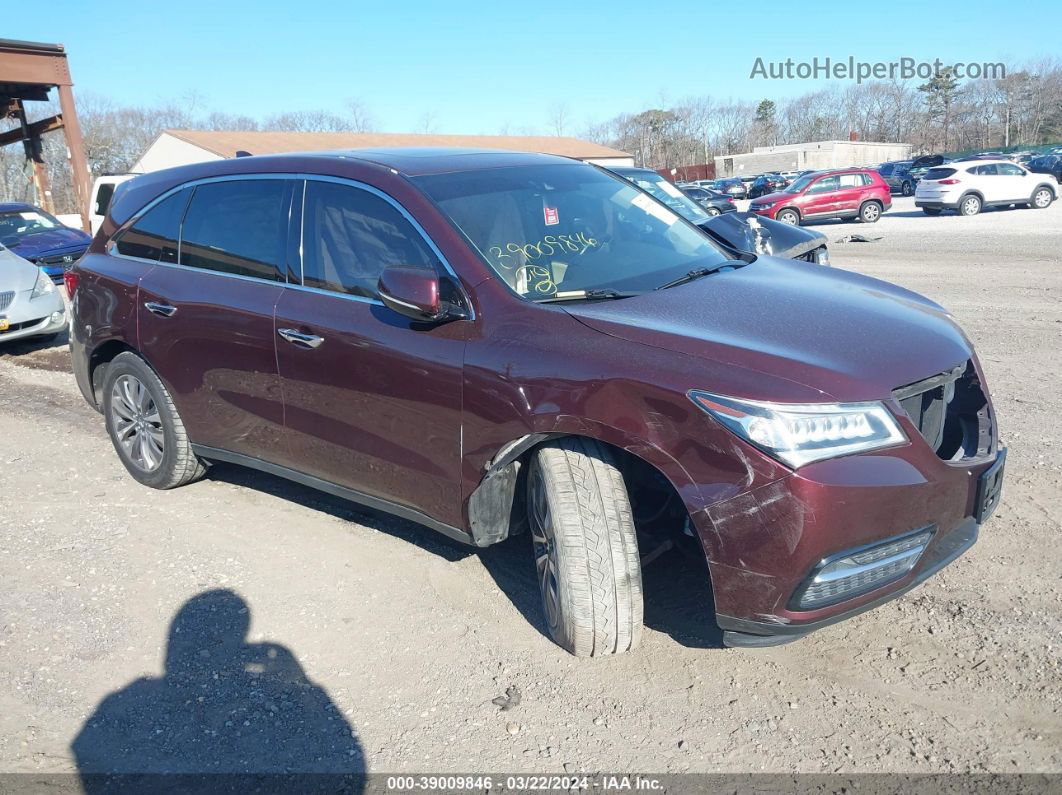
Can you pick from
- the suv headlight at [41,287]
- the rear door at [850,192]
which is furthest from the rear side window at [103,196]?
the rear door at [850,192]

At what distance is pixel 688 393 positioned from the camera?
112 inches

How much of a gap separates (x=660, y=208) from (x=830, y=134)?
384 ft

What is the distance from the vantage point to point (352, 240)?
A: 12.9ft

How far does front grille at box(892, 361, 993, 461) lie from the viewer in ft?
10.0

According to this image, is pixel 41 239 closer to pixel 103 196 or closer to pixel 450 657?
pixel 103 196

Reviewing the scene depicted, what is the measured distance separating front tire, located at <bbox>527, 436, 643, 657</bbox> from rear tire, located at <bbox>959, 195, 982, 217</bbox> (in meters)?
26.3

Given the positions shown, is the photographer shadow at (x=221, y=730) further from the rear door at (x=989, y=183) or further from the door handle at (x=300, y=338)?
the rear door at (x=989, y=183)

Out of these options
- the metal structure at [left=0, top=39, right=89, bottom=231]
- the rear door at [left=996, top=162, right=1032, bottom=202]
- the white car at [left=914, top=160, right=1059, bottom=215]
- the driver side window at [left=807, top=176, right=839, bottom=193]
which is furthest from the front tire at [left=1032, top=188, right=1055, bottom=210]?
the metal structure at [left=0, top=39, right=89, bottom=231]

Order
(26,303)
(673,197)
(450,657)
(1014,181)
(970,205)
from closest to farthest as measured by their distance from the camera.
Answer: (450,657)
(26,303)
(673,197)
(970,205)
(1014,181)

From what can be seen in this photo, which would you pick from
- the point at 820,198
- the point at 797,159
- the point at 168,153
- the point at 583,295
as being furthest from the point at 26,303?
the point at 797,159

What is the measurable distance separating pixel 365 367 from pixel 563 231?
1044 millimetres

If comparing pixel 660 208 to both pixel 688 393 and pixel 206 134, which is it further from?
pixel 206 134

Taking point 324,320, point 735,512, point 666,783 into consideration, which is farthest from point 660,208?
point 666,783

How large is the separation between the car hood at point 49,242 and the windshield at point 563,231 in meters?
12.3
